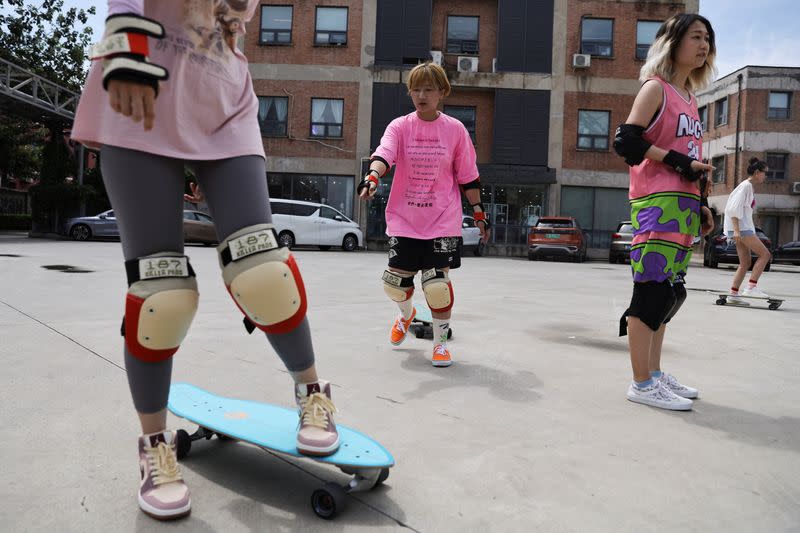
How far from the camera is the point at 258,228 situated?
185 centimetres

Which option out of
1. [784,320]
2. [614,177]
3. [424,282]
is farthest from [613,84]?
[424,282]

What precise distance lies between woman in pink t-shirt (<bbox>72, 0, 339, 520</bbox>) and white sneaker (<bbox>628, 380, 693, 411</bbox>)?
5.94ft

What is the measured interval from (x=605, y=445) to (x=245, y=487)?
136 cm

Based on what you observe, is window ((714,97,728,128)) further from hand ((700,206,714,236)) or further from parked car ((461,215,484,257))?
hand ((700,206,714,236))

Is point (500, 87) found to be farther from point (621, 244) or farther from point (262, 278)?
point (262, 278)

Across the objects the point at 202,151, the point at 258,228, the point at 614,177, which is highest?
the point at 614,177

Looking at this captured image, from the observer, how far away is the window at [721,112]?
37.0 meters

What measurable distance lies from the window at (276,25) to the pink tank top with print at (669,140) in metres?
25.3

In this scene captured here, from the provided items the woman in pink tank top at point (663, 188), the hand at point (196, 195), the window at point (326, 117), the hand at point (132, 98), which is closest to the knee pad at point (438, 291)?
the woman in pink tank top at point (663, 188)

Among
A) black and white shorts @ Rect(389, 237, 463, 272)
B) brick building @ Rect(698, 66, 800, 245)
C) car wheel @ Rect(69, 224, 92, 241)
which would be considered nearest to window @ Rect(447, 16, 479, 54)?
car wheel @ Rect(69, 224, 92, 241)

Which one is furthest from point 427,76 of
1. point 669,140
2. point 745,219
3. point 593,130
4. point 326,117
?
point 593,130

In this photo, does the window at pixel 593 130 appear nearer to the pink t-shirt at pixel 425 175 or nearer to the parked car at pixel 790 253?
the parked car at pixel 790 253

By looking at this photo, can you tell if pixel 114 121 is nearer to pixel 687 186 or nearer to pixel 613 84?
pixel 687 186

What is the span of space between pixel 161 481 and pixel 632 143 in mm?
2512
